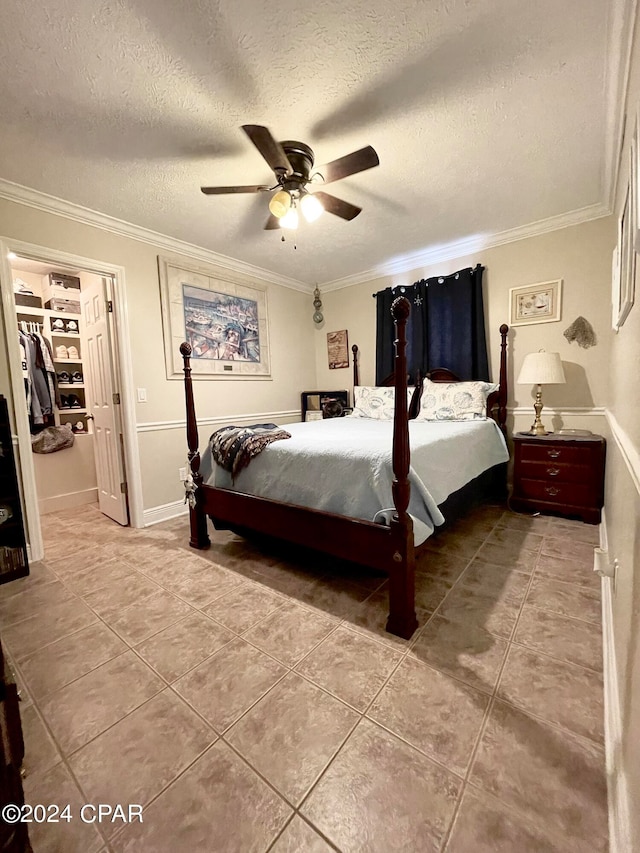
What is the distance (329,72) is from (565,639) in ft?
8.66

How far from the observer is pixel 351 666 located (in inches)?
52.7

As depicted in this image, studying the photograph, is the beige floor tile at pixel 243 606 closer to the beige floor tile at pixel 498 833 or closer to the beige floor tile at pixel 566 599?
the beige floor tile at pixel 498 833

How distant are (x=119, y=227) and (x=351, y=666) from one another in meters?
3.38

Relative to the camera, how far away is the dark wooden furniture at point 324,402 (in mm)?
4121

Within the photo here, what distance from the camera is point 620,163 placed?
201 cm

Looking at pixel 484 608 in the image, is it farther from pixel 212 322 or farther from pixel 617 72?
pixel 212 322

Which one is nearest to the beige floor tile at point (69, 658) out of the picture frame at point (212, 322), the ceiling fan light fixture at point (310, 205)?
the picture frame at point (212, 322)

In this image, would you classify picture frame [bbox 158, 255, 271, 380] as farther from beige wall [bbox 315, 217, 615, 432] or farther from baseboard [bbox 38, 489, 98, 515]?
beige wall [bbox 315, 217, 615, 432]

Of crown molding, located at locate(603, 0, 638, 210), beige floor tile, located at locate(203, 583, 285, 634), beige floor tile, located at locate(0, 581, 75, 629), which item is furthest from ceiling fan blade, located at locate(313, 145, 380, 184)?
beige floor tile, located at locate(0, 581, 75, 629)

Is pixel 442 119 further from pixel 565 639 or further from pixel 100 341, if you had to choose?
pixel 100 341

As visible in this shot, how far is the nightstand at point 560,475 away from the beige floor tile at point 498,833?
2.29 m

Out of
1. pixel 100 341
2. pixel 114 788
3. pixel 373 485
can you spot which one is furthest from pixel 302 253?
pixel 114 788

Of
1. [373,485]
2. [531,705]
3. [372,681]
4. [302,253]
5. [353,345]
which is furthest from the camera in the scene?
[353,345]

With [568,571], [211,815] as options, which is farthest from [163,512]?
[568,571]
